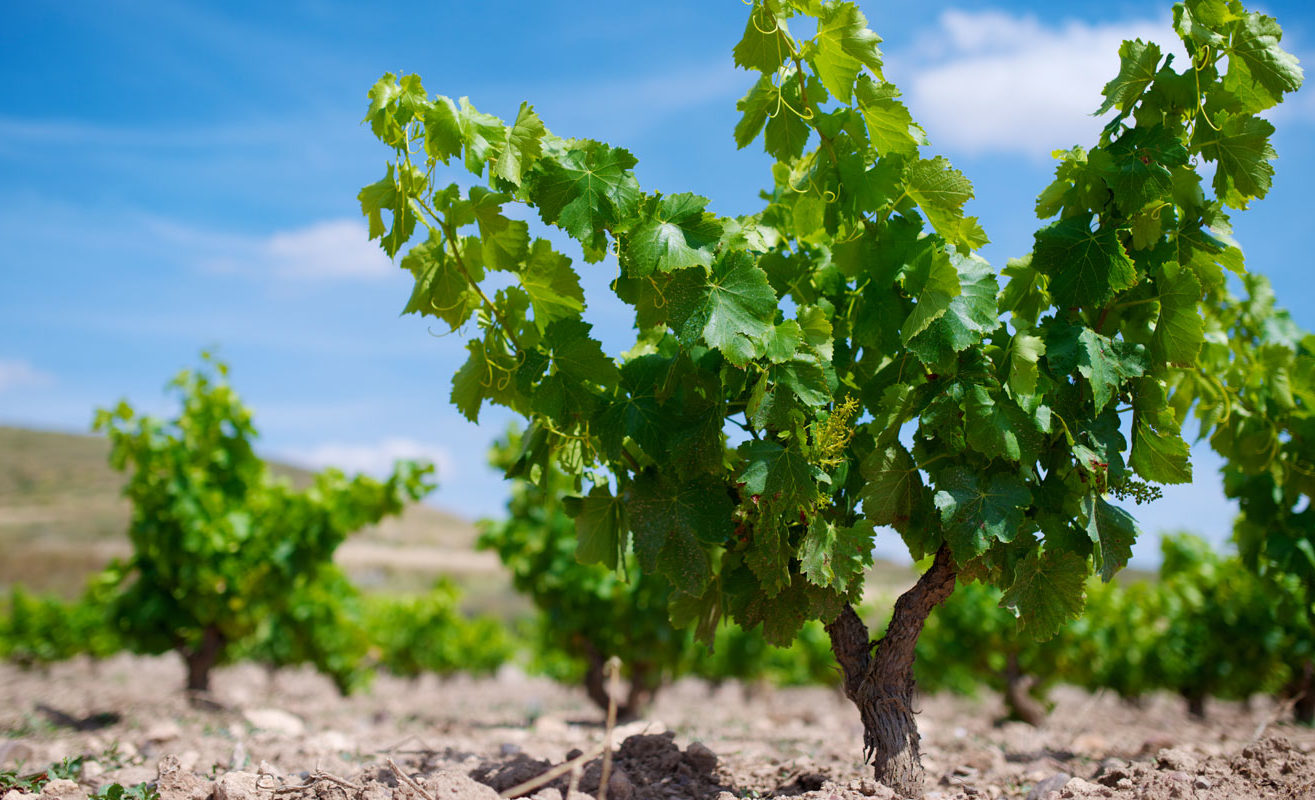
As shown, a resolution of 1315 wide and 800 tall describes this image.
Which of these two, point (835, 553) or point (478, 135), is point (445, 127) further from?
point (835, 553)

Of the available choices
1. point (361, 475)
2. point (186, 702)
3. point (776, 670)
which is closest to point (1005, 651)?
point (776, 670)

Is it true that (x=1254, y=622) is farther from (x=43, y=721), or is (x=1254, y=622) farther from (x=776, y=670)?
(x=43, y=721)

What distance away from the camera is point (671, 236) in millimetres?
2895

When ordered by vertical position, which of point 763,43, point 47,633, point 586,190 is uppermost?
point 763,43

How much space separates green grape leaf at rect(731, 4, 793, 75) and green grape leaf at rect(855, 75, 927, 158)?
287mm

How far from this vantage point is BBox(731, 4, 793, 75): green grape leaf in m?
2.96

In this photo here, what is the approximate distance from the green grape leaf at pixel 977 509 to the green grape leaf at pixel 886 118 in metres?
1.11

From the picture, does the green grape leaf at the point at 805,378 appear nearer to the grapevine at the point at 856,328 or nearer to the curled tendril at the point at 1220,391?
the grapevine at the point at 856,328

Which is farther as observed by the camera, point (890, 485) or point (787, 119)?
point (787, 119)

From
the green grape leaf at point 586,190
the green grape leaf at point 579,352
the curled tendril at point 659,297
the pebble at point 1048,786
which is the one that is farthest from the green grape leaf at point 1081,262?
the pebble at point 1048,786

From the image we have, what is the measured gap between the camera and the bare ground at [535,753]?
342 cm

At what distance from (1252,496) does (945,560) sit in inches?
146

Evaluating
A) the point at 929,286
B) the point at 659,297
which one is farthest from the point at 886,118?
the point at 659,297

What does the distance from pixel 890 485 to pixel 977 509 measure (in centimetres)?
29
